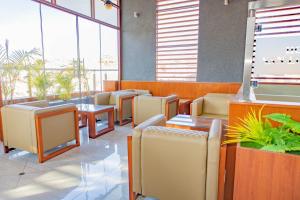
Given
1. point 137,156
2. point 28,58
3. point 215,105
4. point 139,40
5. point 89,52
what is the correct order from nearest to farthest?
point 137,156 < point 28,58 < point 215,105 < point 89,52 < point 139,40

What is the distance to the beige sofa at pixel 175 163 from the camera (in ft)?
5.19

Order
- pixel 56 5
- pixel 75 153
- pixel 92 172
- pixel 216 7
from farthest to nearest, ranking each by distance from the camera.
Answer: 1. pixel 216 7
2. pixel 56 5
3. pixel 75 153
4. pixel 92 172

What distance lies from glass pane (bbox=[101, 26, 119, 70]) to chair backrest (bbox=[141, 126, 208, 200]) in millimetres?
4893

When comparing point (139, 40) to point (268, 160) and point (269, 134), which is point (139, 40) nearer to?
point (269, 134)

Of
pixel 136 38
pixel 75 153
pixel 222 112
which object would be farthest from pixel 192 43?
pixel 75 153

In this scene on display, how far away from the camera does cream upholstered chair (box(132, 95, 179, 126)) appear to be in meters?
4.14

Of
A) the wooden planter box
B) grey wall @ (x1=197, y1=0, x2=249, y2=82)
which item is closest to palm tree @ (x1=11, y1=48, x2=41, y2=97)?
grey wall @ (x1=197, y1=0, x2=249, y2=82)

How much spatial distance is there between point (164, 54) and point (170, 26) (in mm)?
807

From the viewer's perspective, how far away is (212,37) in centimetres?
523

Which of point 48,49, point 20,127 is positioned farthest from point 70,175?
point 48,49

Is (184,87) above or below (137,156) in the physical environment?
above

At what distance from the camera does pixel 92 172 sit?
2.57m

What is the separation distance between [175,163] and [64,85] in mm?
3650

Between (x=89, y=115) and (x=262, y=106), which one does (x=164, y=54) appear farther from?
(x=262, y=106)
